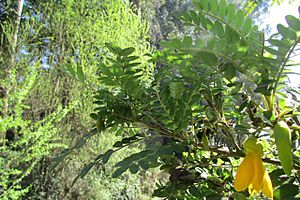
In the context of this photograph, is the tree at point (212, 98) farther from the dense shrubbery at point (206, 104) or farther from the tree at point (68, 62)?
the tree at point (68, 62)

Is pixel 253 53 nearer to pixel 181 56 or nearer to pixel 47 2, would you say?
pixel 181 56

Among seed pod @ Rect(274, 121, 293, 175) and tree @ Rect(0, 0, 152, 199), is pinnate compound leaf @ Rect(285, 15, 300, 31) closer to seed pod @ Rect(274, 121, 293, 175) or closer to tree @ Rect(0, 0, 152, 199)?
seed pod @ Rect(274, 121, 293, 175)

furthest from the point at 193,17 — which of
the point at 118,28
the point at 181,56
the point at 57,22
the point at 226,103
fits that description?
the point at 57,22

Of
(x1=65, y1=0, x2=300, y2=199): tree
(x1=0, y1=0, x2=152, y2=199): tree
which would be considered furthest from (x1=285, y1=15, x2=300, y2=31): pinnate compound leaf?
(x1=0, y1=0, x2=152, y2=199): tree

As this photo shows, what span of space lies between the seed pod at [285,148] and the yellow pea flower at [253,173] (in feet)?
0.08

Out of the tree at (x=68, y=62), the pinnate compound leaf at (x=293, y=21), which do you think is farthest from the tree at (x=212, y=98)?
the tree at (x=68, y=62)

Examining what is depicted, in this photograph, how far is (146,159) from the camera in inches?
12.3

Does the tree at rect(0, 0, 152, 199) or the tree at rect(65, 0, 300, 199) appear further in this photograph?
the tree at rect(0, 0, 152, 199)

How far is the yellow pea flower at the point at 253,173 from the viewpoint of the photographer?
0.27 m

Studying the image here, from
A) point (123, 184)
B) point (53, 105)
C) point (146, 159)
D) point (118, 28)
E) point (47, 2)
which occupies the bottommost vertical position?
point (123, 184)

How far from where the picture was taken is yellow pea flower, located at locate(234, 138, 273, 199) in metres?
→ 0.27

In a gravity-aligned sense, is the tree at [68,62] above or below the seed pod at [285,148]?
above

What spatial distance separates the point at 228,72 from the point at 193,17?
0.06 meters

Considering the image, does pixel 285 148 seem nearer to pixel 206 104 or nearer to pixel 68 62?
pixel 206 104
